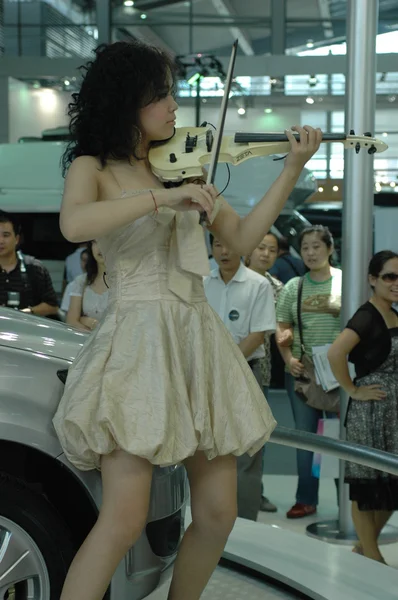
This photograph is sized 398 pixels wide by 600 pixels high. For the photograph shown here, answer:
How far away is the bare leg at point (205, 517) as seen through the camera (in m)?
2.00

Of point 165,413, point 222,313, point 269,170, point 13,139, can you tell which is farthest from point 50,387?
point 13,139

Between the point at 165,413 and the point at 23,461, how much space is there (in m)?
0.44

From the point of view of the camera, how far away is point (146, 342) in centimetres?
193

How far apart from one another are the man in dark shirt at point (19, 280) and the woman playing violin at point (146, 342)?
2.52 meters

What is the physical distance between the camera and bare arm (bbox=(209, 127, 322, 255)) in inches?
76.5

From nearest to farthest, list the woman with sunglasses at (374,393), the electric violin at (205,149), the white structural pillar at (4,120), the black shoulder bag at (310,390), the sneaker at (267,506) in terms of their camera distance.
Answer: the electric violin at (205,149)
the woman with sunglasses at (374,393)
the black shoulder bag at (310,390)
the sneaker at (267,506)
the white structural pillar at (4,120)

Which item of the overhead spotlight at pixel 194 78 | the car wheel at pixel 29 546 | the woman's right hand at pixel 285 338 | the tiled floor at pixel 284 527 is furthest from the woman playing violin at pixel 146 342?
the overhead spotlight at pixel 194 78

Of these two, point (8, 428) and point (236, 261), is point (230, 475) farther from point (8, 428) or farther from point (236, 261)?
point (236, 261)

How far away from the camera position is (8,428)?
196 cm

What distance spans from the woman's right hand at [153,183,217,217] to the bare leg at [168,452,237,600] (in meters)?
0.58

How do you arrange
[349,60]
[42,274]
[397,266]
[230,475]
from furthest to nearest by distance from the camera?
1. [42,274]
2. [349,60]
3. [397,266]
4. [230,475]

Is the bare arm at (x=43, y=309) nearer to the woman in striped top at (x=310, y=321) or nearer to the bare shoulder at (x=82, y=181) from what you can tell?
the woman in striped top at (x=310, y=321)

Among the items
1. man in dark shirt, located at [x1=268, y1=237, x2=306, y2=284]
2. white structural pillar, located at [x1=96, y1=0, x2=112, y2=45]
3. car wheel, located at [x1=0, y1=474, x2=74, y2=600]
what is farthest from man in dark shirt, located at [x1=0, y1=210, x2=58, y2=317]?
white structural pillar, located at [x1=96, y1=0, x2=112, y2=45]

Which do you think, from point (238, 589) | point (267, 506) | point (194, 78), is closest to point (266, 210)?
point (238, 589)
